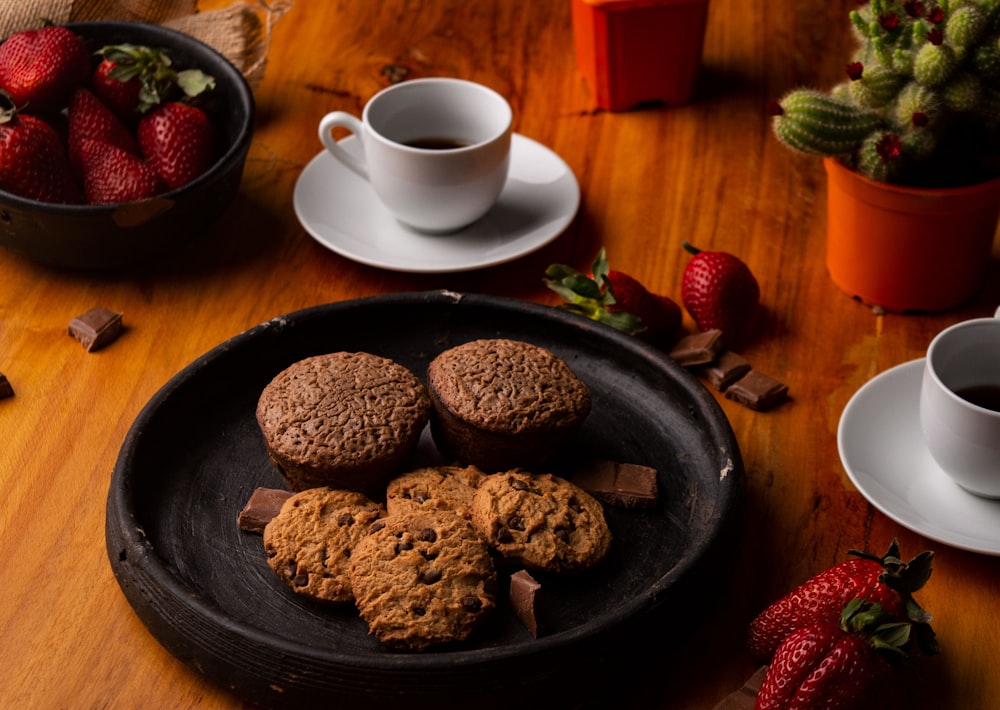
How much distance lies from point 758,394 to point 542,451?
345 millimetres

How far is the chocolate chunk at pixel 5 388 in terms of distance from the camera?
57.1 inches

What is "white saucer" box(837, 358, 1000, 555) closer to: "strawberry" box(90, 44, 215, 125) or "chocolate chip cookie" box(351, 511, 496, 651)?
"chocolate chip cookie" box(351, 511, 496, 651)

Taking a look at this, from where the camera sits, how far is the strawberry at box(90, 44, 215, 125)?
1697mm

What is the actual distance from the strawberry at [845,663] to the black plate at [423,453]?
0.12 meters

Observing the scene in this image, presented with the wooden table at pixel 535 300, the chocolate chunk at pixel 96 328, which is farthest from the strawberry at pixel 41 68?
the chocolate chunk at pixel 96 328

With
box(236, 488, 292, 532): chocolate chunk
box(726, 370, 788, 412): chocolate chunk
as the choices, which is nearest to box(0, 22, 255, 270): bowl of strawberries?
box(236, 488, 292, 532): chocolate chunk

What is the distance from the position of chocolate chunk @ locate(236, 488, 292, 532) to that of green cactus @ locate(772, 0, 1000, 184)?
0.80 metres

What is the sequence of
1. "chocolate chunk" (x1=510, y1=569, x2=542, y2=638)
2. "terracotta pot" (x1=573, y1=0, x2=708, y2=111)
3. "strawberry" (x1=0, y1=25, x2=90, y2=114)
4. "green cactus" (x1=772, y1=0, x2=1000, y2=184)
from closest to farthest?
"chocolate chunk" (x1=510, y1=569, x2=542, y2=638) < "green cactus" (x1=772, y1=0, x2=1000, y2=184) < "strawberry" (x1=0, y1=25, x2=90, y2=114) < "terracotta pot" (x1=573, y1=0, x2=708, y2=111)

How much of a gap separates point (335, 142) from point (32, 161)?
434 mm

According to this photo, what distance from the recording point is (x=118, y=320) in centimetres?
155

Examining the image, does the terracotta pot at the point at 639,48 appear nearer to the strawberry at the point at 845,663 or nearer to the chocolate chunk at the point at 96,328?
the chocolate chunk at the point at 96,328

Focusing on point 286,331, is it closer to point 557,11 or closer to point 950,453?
point 950,453

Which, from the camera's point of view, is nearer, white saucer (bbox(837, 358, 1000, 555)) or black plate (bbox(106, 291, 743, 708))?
black plate (bbox(106, 291, 743, 708))

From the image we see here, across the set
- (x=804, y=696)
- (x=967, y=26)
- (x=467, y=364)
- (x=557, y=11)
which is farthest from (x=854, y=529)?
(x=557, y=11)
